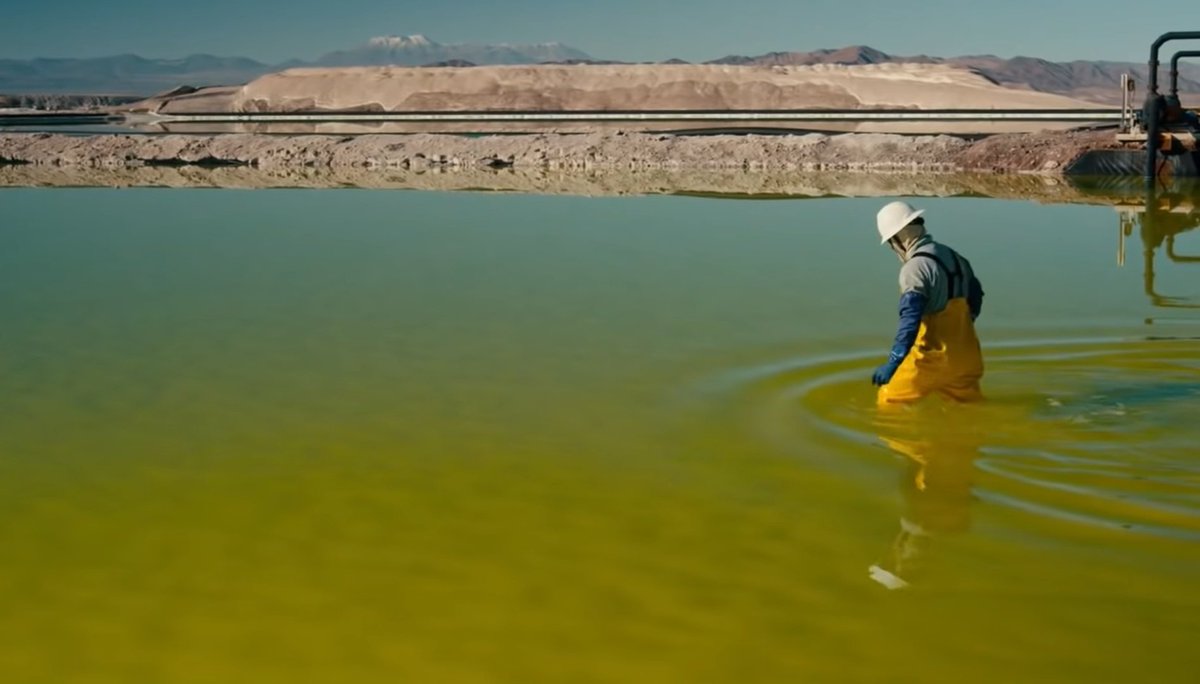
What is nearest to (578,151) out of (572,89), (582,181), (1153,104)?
(582,181)

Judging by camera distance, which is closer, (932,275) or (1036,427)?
(932,275)

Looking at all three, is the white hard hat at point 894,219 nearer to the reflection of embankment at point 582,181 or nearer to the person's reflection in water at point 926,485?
the person's reflection in water at point 926,485

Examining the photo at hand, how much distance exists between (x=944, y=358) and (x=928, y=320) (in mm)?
204

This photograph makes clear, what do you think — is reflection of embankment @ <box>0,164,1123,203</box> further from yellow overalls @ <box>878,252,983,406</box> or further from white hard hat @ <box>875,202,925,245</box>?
white hard hat @ <box>875,202,925,245</box>

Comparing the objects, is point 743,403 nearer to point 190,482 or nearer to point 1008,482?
point 1008,482

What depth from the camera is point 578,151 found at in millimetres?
22078

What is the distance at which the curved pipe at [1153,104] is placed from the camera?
1548 cm

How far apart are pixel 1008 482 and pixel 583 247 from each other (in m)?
7.07

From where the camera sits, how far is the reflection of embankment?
55.4 feet

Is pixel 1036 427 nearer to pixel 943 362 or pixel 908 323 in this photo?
pixel 943 362

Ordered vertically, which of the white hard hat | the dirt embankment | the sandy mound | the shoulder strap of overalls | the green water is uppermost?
the sandy mound

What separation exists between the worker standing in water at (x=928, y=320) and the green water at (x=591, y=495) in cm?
15

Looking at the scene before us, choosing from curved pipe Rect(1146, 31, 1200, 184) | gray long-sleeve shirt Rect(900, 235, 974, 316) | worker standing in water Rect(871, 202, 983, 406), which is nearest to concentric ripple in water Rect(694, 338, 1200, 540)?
worker standing in water Rect(871, 202, 983, 406)

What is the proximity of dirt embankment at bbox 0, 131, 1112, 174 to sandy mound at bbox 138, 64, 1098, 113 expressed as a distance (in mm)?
13931
